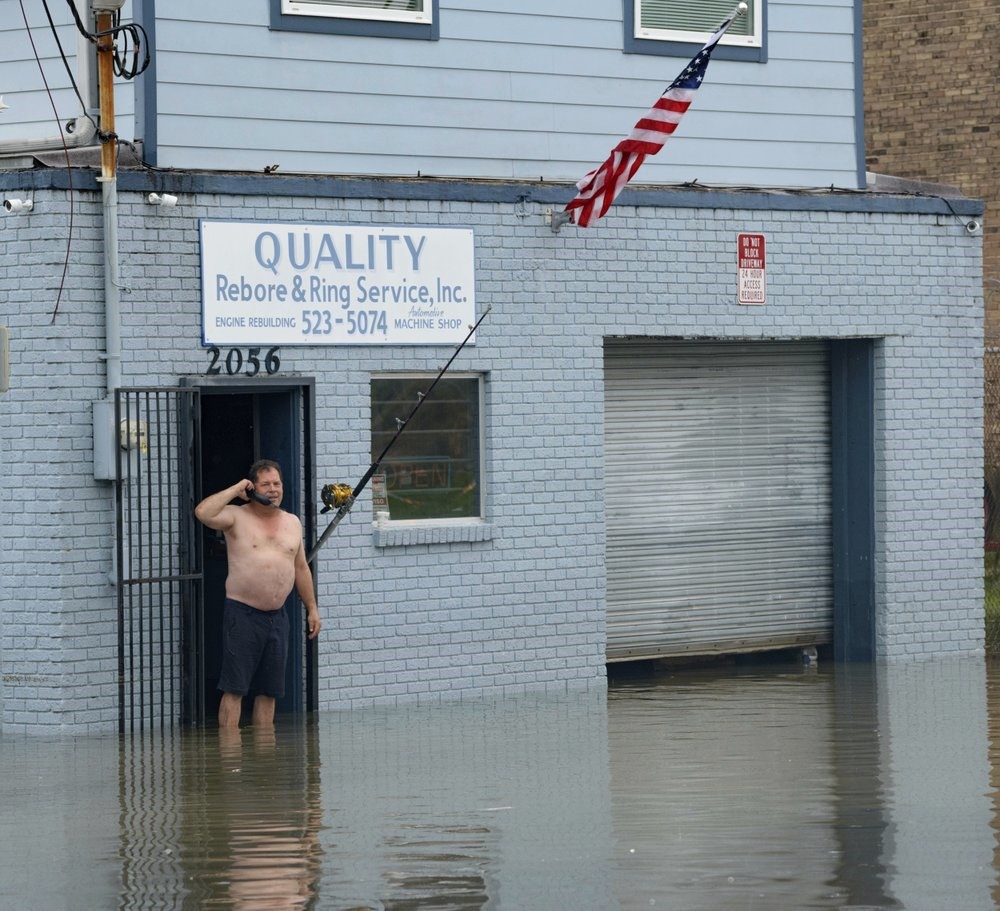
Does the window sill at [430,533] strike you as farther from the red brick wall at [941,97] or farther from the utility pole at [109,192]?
the red brick wall at [941,97]

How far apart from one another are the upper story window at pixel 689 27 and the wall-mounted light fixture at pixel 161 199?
11.3 feet

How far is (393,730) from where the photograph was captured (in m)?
11.5

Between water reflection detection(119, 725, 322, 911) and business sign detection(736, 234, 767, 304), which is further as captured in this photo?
business sign detection(736, 234, 767, 304)

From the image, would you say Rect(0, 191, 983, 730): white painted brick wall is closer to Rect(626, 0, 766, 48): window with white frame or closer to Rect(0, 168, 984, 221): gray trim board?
Rect(0, 168, 984, 221): gray trim board

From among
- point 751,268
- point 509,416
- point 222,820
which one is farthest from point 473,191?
point 222,820

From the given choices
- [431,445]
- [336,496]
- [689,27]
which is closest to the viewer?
[336,496]

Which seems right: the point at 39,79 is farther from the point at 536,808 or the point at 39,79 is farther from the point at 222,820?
the point at 536,808

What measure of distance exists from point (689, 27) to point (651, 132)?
1.75 metres

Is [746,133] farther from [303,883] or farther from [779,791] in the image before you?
[303,883]

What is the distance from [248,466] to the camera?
1255 centimetres

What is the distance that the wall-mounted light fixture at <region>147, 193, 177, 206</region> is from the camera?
1132 cm

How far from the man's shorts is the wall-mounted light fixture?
224 cm

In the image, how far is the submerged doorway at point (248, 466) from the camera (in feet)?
39.1

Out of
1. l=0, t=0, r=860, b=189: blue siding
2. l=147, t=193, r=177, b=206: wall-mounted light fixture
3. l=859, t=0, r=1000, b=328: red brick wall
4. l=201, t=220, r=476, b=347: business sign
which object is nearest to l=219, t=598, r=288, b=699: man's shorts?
l=201, t=220, r=476, b=347: business sign
